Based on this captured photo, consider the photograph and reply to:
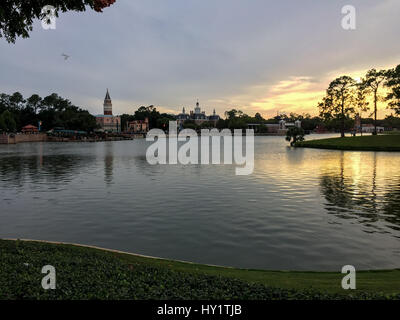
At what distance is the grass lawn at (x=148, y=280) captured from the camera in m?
6.77

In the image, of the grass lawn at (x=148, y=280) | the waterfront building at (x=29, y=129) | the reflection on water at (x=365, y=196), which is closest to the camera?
the grass lawn at (x=148, y=280)

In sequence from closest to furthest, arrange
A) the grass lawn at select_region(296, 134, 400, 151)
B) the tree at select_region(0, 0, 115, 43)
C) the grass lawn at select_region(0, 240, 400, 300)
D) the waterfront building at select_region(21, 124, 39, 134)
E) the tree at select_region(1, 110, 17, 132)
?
the grass lawn at select_region(0, 240, 400, 300) < the tree at select_region(0, 0, 115, 43) < the grass lawn at select_region(296, 134, 400, 151) < the tree at select_region(1, 110, 17, 132) < the waterfront building at select_region(21, 124, 39, 134)

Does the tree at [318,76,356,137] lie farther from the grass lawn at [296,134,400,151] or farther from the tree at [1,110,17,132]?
the tree at [1,110,17,132]

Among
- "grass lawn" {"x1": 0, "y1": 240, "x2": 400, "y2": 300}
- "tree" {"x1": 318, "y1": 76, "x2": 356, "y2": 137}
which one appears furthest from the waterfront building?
"grass lawn" {"x1": 0, "y1": 240, "x2": 400, "y2": 300}

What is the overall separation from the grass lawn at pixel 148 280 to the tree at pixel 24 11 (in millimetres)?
7520

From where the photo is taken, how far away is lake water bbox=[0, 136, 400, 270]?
12.2 metres

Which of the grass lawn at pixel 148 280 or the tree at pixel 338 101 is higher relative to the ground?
the tree at pixel 338 101

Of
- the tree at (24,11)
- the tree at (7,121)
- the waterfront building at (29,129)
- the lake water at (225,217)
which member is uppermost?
the tree at (7,121)

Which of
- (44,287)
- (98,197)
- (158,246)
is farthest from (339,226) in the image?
(98,197)

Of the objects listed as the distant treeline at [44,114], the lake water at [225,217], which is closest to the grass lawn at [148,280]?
the lake water at [225,217]

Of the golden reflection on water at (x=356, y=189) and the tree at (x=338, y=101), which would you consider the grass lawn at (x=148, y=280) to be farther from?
the tree at (x=338, y=101)

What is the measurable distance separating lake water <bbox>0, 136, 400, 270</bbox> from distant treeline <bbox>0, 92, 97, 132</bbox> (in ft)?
456

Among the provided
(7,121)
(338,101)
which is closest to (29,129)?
(7,121)
